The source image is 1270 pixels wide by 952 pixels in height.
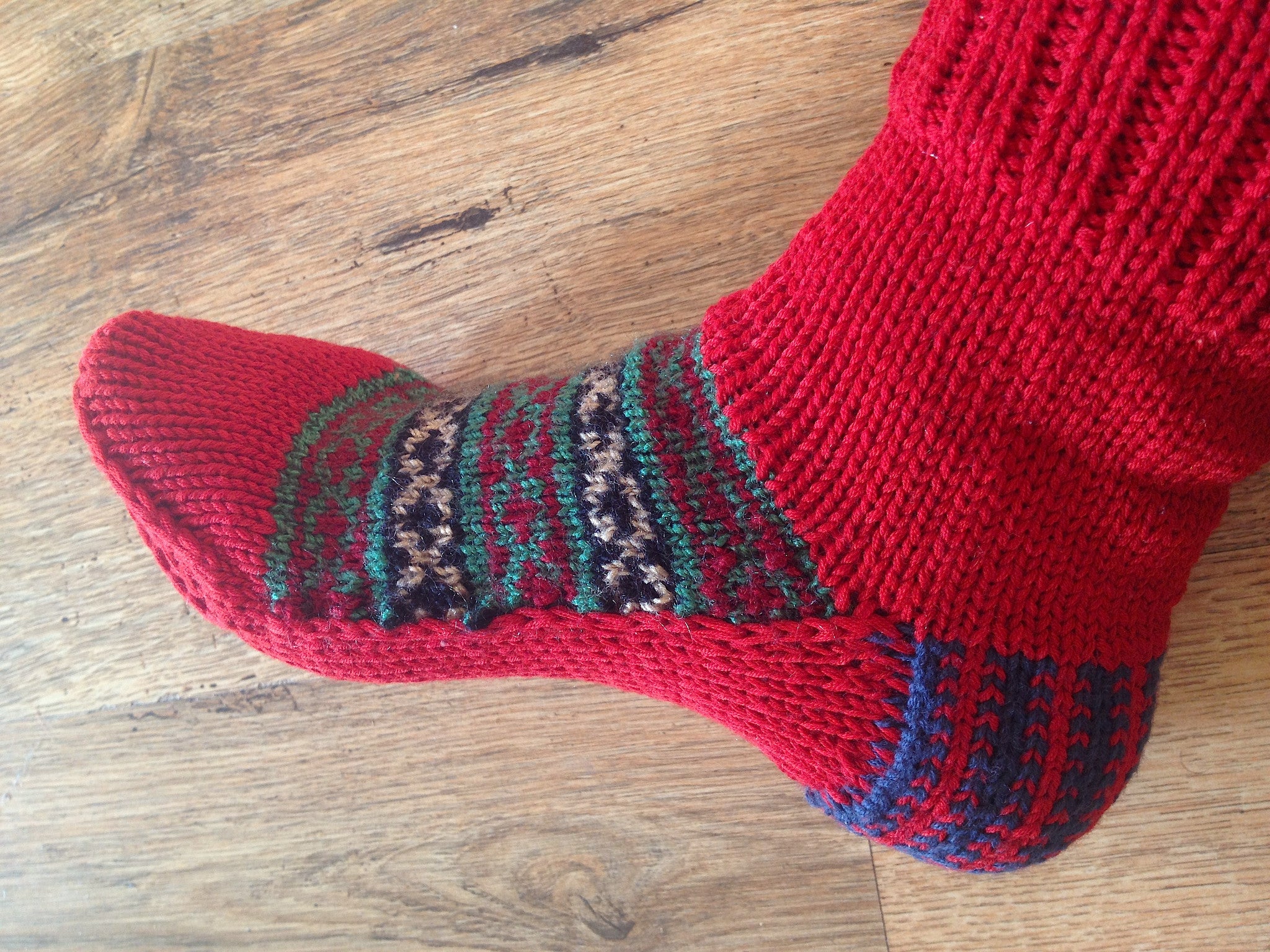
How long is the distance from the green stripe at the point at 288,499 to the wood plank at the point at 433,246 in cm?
12

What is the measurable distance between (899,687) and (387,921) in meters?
0.52

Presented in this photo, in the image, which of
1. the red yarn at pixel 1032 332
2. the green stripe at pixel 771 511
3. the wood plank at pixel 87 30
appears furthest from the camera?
the wood plank at pixel 87 30

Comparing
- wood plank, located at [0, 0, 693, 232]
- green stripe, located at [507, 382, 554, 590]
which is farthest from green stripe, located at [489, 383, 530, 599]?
wood plank, located at [0, 0, 693, 232]

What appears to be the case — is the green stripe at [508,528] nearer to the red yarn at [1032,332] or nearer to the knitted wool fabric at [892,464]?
the knitted wool fabric at [892,464]

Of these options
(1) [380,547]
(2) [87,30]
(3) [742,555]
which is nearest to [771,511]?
(3) [742,555]

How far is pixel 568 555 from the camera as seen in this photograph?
49 cm

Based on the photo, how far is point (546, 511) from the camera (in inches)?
Answer: 19.3

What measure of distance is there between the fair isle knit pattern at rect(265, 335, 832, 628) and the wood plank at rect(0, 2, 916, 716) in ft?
0.43

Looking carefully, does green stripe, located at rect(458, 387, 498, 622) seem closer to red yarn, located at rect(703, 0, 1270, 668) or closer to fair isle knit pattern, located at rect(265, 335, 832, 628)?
fair isle knit pattern, located at rect(265, 335, 832, 628)

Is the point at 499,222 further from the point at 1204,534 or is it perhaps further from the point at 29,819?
the point at 29,819

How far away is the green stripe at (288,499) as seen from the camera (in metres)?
0.52

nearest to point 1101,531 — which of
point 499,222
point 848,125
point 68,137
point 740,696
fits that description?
point 740,696

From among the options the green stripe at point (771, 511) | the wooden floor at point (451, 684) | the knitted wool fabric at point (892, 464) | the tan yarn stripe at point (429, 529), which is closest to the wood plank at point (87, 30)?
the wooden floor at point (451, 684)

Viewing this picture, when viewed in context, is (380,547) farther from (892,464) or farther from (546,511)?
(892,464)
